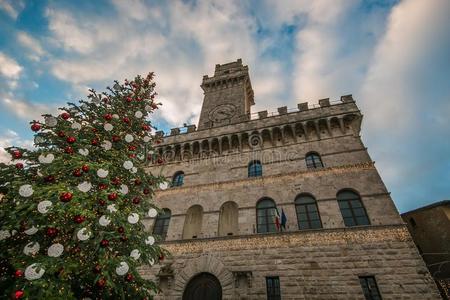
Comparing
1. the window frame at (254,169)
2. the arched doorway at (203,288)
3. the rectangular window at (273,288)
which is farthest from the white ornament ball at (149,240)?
the window frame at (254,169)

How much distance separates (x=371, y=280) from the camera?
8.98 m

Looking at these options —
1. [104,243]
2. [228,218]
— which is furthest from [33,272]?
[228,218]

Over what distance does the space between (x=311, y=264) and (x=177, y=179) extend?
938cm

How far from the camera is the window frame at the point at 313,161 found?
13234 millimetres

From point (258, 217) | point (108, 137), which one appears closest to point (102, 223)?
point (108, 137)

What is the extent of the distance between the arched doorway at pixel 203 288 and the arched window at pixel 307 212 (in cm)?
466

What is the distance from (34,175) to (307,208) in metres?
10.9

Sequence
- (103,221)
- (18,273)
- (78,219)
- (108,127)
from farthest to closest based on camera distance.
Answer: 1. (108,127)
2. (103,221)
3. (78,219)
4. (18,273)

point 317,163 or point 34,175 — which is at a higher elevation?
point 317,163

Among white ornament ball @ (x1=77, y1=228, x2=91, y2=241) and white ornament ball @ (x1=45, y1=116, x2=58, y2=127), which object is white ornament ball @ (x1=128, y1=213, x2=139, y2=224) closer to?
white ornament ball @ (x1=77, y1=228, x2=91, y2=241)

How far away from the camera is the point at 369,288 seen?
28.9ft

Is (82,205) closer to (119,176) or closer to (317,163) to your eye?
(119,176)

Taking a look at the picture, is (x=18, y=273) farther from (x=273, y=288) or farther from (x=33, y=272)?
(x=273, y=288)

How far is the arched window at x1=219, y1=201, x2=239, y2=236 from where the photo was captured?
1253 centimetres
